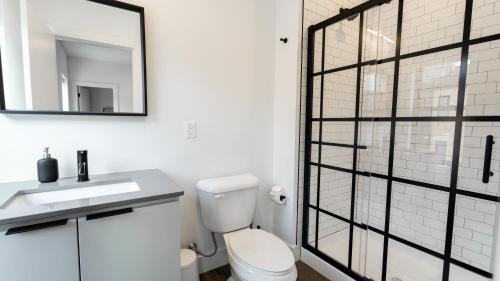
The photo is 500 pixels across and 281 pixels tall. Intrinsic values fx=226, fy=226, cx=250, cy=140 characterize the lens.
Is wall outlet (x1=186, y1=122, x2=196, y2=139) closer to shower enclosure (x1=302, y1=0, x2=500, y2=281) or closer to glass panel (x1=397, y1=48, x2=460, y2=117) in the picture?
shower enclosure (x1=302, y1=0, x2=500, y2=281)

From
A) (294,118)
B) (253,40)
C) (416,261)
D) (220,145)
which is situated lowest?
(416,261)

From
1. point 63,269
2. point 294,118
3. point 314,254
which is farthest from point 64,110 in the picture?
point 314,254

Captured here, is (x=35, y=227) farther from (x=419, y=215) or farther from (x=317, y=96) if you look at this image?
(x=419, y=215)

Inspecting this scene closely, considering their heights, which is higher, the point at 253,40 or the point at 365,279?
the point at 253,40

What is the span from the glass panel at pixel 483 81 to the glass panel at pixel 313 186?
1030 millimetres

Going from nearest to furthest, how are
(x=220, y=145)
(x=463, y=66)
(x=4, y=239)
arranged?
(x=4, y=239)
(x=463, y=66)
(x=220, y=145)

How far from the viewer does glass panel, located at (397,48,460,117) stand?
139 cm

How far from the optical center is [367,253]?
163 centimetres

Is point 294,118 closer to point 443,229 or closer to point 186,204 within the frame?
point 186,204

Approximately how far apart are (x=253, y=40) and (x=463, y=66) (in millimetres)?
1397

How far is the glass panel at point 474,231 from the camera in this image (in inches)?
52.4

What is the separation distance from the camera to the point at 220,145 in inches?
72.5

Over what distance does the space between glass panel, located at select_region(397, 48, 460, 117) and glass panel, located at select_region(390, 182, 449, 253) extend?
20.6 inches

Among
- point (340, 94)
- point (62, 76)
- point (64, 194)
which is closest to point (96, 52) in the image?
point (62, 76)
